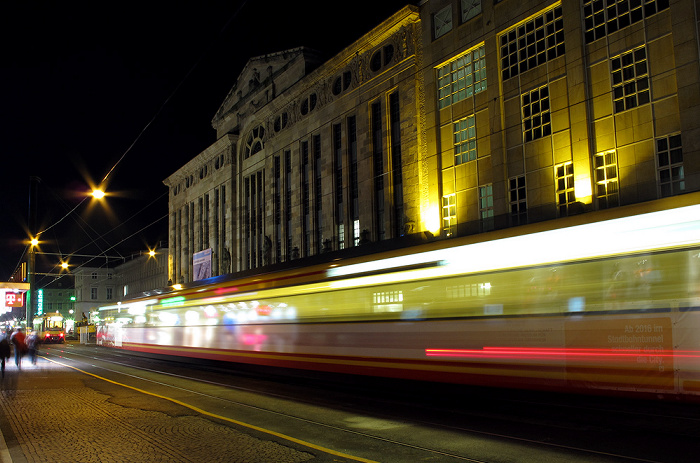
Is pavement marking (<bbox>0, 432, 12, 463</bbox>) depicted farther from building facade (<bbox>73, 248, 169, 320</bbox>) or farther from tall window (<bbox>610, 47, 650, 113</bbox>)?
building facade (<bbox>73, 248, 169, 320</bbox>)

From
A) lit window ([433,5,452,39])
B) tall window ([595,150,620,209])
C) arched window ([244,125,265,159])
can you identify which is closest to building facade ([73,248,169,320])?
arched window ([244,125,265,159])

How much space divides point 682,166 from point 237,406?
15.4 meters

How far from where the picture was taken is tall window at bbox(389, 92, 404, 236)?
96.2 feet

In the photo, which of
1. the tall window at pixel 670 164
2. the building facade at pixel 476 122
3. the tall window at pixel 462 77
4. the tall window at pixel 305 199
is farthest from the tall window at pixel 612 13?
the tall window at pixel 305 199

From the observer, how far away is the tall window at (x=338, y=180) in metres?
33.5

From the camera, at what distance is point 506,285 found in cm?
914

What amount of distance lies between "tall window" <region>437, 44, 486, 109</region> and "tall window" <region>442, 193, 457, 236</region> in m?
4.31

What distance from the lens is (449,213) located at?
2584 cm

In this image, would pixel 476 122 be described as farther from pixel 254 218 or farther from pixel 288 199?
pixel 254 218

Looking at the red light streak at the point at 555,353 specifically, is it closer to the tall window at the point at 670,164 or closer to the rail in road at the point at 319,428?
the rail in road at the point at 319,428

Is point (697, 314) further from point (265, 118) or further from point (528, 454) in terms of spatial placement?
point (265, 118)

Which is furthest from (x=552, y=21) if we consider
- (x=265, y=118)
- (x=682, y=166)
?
(x=265, y=118)

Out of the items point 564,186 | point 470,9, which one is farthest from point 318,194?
point 564,186

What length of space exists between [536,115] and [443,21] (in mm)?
7372
